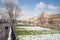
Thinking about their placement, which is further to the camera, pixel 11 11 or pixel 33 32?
pixel 33 32

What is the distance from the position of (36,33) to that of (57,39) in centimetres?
40

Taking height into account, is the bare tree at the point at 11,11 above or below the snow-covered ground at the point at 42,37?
above

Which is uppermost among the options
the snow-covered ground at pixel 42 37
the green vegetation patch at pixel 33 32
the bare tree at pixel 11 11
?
the bare tree at pixel 11 11

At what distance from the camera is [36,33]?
2266mm

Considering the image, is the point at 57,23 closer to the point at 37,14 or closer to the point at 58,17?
the point at 58,17

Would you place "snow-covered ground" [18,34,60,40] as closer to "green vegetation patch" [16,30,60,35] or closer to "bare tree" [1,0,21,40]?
"green vegetation patch" [16,30,60,35]

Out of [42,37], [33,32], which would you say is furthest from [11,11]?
[42,37]

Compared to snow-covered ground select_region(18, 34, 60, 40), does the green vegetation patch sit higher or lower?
higher

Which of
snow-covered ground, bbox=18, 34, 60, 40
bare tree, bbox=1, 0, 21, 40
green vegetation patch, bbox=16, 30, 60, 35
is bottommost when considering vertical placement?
snow-covered ground, bbox=18, 34, 60, 40

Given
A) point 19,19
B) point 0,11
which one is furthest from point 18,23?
point 0,11

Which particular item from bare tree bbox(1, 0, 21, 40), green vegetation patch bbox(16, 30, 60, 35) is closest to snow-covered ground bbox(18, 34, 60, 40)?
green vegetation patch bbox(16, 30, 60, 35)

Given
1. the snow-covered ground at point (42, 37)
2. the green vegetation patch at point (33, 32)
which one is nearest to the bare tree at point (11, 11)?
the green vegetation patch at point (33, 32)

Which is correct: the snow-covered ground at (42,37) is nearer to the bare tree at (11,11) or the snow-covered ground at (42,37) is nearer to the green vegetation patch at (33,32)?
the green vegetation patch at (33,32)

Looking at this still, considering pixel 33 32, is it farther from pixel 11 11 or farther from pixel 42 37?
pixel 11 11
